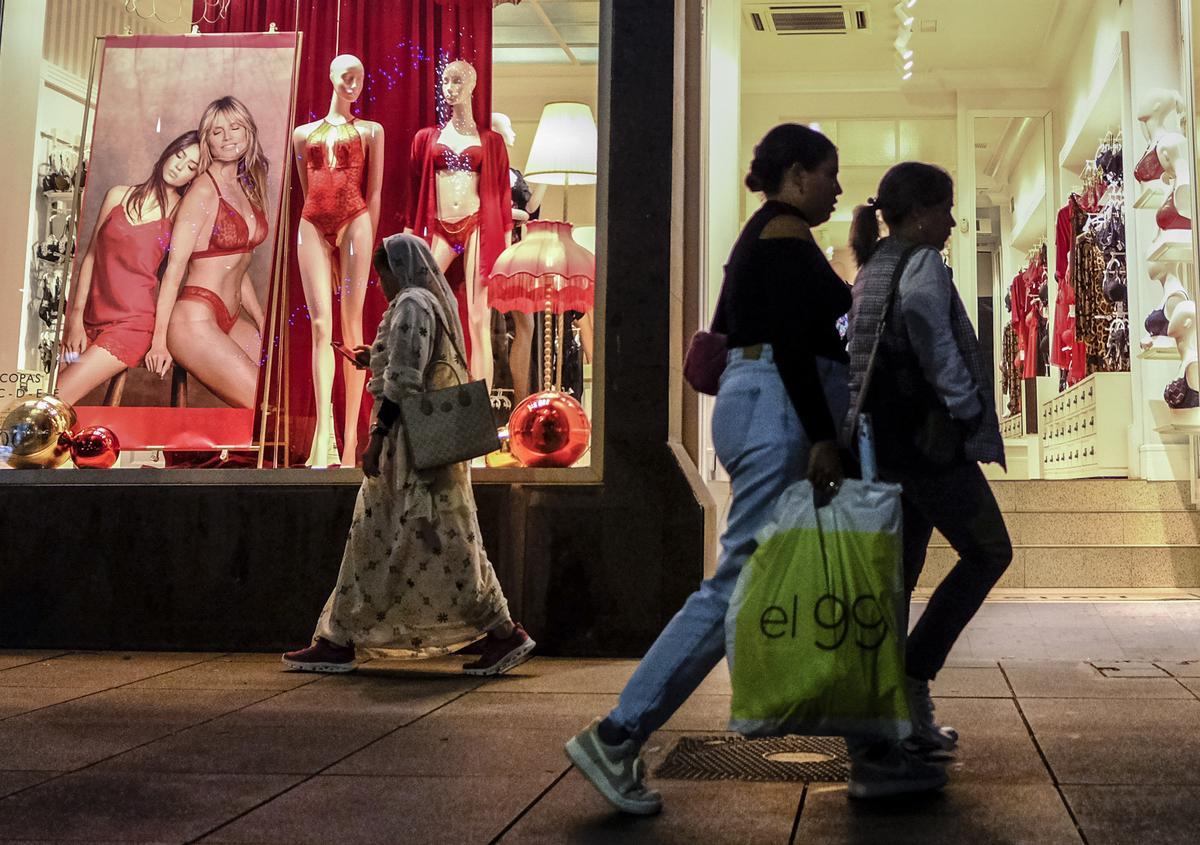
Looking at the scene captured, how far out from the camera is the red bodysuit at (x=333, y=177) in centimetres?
656

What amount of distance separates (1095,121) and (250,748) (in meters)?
10.6

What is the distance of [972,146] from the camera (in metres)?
13.4

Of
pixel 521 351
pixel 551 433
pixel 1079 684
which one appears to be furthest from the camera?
pixel 521 351

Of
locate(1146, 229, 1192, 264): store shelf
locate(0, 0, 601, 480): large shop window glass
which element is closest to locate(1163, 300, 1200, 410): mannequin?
locate(1146, 229, 1192, 264): store shelf

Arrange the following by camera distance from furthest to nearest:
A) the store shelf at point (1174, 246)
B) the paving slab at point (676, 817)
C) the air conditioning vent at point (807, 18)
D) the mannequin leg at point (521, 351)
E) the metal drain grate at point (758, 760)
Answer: the air conditioning vent at point (807, 18), the store shelf at point (1174, 246), the mannequin leg at point (521, 351), the metal drain grate at point (758, 760), the paving slab at point (676, 817)

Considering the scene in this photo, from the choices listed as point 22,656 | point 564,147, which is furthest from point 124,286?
Answer: point 564,147

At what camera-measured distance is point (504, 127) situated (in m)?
6.41

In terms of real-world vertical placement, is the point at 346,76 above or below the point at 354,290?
above

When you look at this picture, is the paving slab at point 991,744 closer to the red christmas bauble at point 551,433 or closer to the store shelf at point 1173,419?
the red christmas bauble at point 551,433

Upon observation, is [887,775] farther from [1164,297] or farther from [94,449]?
[1164,297]

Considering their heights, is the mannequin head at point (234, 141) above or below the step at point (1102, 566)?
above

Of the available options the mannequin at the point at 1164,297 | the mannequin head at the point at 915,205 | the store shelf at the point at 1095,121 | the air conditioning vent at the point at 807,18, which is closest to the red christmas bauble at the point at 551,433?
the mannequin head at the point at 915,205

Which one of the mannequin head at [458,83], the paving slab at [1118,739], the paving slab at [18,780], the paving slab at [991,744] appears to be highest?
the mannequin head at [458,83]

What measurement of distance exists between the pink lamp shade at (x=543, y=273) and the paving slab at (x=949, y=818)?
11.0ft
